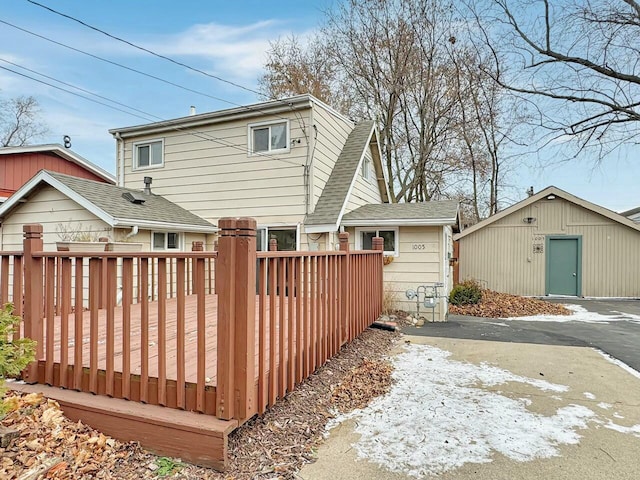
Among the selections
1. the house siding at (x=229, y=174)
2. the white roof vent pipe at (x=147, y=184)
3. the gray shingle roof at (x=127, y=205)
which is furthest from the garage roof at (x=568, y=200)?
the white roof vent pipe at (x=147, y=184)

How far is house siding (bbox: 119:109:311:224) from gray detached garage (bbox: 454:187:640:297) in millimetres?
8320

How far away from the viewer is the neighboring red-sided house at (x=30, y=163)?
16.3m

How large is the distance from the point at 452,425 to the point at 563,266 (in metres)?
12.8

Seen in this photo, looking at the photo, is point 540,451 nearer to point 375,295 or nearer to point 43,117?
point 375,295

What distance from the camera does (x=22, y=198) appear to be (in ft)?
26.2

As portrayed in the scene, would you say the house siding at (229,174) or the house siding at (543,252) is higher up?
the house siding at (229,174)

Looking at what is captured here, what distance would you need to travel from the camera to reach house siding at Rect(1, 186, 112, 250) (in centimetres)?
741

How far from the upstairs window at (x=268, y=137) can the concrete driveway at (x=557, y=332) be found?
524 centimetres

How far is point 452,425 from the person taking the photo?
3.16 metres

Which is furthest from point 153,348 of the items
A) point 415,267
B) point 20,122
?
point 20,122

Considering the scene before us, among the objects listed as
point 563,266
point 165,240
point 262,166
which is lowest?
point 563,266

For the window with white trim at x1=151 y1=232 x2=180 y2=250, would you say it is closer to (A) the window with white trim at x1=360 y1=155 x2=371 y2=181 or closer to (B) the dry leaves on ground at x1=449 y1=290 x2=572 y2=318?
(A) the window with white trim at x1=360 y1=155 x2=371 y2=181

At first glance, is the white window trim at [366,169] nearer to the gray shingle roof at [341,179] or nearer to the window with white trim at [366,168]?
the window with white trim at [366,168]

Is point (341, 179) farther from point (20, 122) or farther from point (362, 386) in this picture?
point (20, 122)
